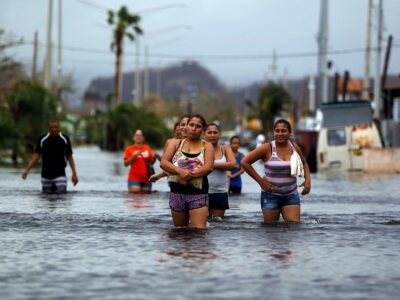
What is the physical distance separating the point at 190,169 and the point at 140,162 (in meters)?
9.99

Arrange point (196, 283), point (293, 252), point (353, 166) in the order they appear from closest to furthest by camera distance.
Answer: point (196, 283) → point (293, 252) → point (353, 166)

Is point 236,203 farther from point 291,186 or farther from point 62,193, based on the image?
point 291,186

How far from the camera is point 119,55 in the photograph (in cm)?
9194

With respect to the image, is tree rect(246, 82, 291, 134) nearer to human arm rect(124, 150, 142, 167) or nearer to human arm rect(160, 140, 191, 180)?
human arm rect(124, 150, 142, 167)

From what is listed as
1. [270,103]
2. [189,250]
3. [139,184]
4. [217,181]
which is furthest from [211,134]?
[270,103]

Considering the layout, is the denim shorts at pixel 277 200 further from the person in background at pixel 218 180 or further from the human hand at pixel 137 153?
the human hand at pixel 137 153

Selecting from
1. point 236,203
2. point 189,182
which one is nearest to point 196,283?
point 189,182

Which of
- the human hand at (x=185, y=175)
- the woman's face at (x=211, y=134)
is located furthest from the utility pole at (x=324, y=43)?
the human hand at (x=185, y=175)

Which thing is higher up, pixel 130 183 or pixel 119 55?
pixel 119 55

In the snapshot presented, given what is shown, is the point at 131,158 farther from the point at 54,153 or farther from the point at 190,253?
the point at 190,253

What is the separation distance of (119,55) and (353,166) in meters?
51.3

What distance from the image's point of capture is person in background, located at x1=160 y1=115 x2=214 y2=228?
1362 cm

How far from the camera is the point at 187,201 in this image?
45.3 ft

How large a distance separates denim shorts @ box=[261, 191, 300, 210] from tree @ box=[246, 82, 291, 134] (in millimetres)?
99114
